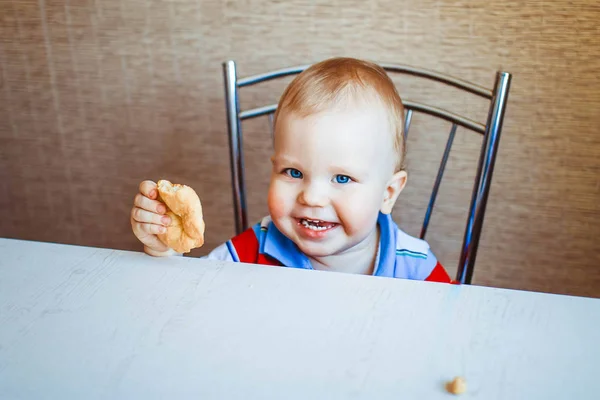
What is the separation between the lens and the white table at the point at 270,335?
19.6 inches

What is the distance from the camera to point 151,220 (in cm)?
75

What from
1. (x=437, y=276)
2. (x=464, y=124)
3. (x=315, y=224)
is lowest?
(x=437, y=276)

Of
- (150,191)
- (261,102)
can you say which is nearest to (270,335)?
(150,191)

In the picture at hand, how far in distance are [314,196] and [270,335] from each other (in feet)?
1.11

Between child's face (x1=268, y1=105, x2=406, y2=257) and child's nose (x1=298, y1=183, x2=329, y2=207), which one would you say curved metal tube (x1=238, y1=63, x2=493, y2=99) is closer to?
child's face (x1=268, y1=105, x2=406, y2=257)

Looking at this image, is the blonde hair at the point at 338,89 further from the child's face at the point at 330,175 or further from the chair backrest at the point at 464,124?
the chair backrest at the point at 464,124

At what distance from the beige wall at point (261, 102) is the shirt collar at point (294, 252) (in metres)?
0.52

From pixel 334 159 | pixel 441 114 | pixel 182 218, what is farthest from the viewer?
pixel 441 114

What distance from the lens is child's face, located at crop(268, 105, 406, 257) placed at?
2.85 feet

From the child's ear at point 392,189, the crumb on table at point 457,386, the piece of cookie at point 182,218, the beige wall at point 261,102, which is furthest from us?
the beige wall at point 261,102

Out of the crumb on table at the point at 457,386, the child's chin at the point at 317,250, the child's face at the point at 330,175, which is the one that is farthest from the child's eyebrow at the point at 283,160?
the crumb on table at the point at 457,386

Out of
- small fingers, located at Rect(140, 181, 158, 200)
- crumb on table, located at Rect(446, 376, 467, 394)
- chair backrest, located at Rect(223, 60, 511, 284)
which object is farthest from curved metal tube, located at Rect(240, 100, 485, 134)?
crumb on table, located at Rect(446, 376, 467, 394)

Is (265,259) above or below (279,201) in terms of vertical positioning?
below

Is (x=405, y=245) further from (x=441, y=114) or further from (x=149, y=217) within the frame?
(x=149, y=217)
